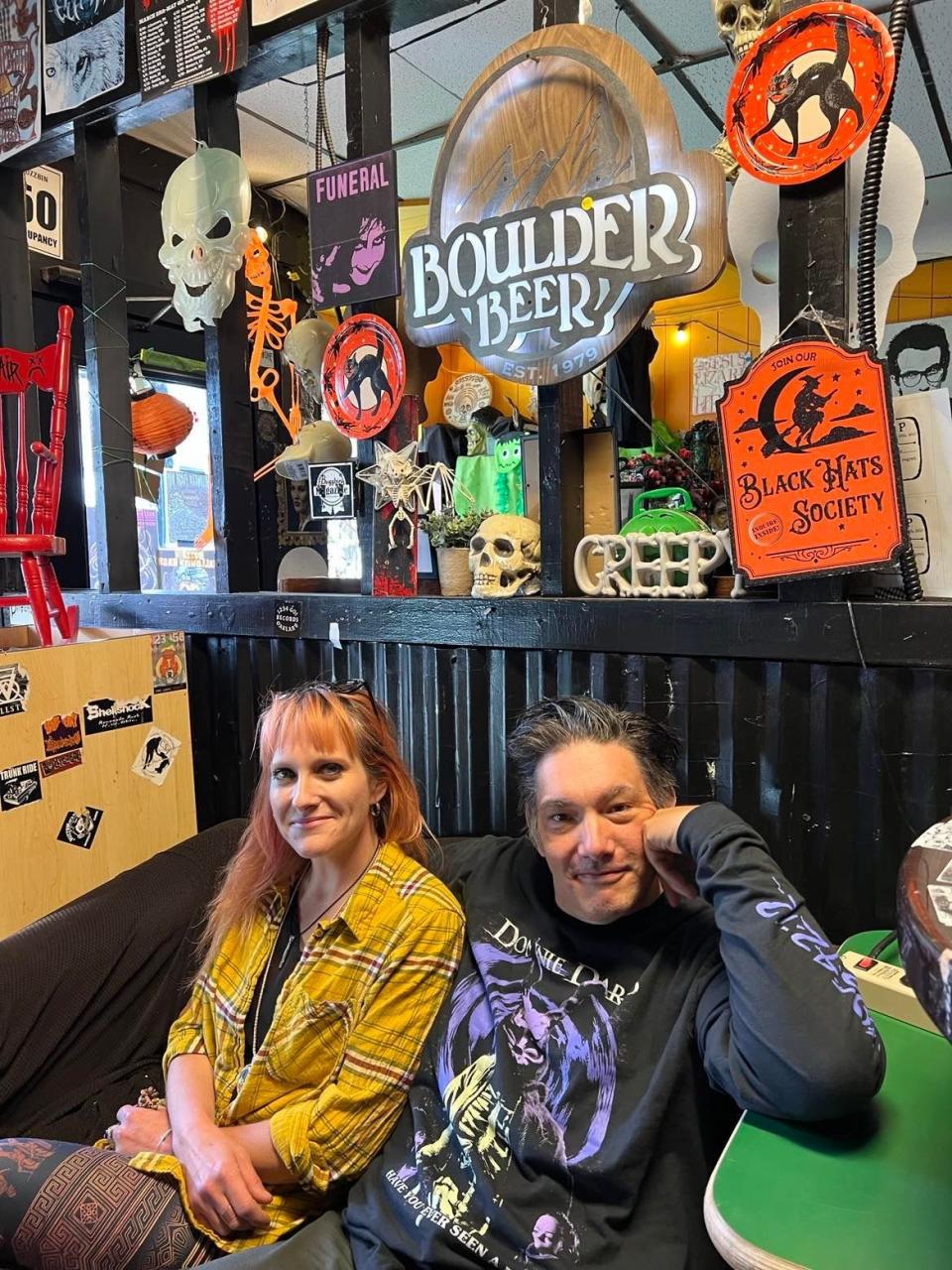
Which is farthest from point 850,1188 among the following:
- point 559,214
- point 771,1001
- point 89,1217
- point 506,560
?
point 559,214

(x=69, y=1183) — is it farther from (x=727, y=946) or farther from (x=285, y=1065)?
(x=727, y=946)

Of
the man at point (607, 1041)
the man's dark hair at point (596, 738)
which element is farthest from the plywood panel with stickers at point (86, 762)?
the man's dark hair at point (596, 738)

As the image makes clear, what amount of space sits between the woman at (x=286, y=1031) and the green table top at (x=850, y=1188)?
0.57 meters

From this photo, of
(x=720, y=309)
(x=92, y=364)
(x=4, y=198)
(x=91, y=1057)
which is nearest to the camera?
(x=91, y=1057)

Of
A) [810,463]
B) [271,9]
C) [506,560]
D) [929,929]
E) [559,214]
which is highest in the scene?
[271,9]

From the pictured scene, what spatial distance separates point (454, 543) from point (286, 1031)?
3.49ft

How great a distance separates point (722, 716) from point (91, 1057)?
140 centimetres

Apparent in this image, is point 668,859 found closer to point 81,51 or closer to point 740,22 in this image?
point 740,22

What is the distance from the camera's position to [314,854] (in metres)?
1.38

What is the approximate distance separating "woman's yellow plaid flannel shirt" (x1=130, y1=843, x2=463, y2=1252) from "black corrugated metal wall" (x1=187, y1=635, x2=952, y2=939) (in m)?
0.51

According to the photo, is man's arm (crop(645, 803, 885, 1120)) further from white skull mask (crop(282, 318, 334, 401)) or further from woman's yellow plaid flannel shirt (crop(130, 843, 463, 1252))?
white skull mask (crop(282, 318, 334, 401))

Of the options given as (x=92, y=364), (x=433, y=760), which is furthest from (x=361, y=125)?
(x=433, y=760)

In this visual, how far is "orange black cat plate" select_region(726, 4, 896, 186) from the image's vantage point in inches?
51.8

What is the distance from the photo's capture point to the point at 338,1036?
52.1 inches
